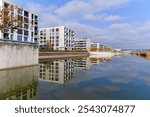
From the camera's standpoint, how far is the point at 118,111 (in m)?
6.13

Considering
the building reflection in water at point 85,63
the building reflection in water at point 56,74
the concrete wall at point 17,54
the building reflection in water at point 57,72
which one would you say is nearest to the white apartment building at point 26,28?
the building reflection in water at point 85,63

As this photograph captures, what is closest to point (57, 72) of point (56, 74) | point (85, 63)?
point (56, 74)

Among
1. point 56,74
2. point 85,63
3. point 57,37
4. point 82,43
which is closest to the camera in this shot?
point 56,74

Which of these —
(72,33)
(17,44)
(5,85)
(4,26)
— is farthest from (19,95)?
(72,33)

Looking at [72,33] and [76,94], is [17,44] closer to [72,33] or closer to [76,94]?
[76,94]

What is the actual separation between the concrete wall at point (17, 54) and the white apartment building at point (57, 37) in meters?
68.4

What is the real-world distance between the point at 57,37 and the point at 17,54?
77.7 metres

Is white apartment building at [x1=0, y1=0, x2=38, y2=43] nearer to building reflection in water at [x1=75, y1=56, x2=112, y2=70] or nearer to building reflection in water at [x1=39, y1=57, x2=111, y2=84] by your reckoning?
building reflection in water at [x1=75, y1=56, x2=112, y2=70]

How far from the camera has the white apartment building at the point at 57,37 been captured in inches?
3831

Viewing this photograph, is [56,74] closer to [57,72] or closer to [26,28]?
[57,72]

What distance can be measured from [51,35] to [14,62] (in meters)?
81.4

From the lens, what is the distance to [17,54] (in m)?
22.8

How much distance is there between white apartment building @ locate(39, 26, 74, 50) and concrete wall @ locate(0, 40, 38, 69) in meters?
68.4

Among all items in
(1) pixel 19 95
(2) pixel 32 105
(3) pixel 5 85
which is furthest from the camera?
(3) pixel 5 85
